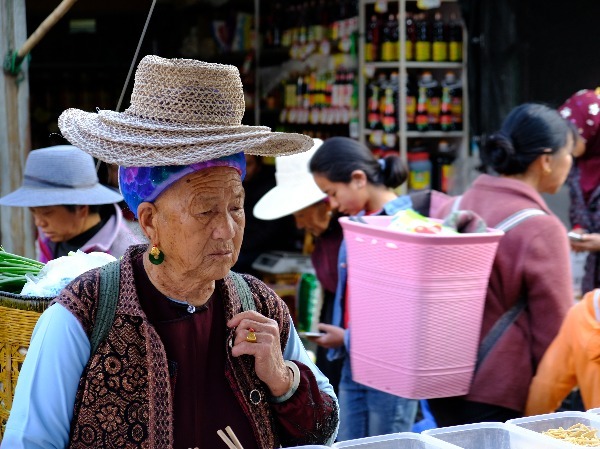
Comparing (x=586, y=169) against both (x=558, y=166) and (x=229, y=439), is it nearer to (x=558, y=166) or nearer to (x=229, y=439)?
(x=558, y=166)

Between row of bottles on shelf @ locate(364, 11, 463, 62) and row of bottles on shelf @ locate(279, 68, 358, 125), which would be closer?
row of bottles on shelf @ locate(364, 11, 463, 62)

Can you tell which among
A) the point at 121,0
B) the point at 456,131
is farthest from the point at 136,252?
the point at 121,0

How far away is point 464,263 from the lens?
306 centimetres

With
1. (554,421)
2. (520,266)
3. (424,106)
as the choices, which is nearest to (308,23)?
(424,106)

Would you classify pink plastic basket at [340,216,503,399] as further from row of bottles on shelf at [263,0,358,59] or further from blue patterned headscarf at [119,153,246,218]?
row of bottles on shelf at [263,0,358,59]

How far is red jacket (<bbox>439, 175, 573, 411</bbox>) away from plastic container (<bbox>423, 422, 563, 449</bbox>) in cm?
99

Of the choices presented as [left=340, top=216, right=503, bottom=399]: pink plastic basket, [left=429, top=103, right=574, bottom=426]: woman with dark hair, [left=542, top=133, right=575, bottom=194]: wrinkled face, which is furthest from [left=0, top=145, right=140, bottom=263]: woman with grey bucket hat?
[left=542, top=133, right=575, bottom=194]: wrinkled face

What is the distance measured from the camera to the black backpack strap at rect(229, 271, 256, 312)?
2.05m

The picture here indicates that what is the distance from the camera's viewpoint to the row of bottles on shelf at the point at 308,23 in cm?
704

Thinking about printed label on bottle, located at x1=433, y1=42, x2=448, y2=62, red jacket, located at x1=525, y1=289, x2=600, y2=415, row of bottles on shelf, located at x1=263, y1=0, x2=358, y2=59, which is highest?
row of bottles on shelf, located at x1=263, y1=0, x2=358, y2=59

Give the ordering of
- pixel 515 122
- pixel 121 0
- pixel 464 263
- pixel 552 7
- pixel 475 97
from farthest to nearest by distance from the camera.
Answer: pixel 121 0
pixel 475 97
pixel 552 7
pixel 515 122
pixel 464 263

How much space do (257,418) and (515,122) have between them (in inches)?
73.8

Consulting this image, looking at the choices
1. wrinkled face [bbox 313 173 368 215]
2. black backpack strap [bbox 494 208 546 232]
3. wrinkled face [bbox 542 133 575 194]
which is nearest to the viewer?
black backpack strap [bbox 494 208 546 232]

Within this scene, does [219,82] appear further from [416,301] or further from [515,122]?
[515,122]
